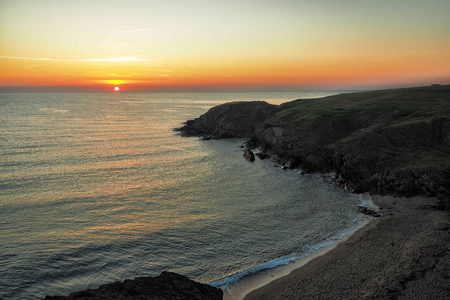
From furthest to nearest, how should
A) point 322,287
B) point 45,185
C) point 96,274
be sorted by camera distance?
point 45,185 < point 96,274 < point 322,287

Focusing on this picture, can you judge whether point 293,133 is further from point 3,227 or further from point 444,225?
point 3,227

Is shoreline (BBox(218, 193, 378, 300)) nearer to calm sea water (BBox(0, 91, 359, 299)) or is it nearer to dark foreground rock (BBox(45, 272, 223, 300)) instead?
calm sea water (BBox(0, 91, 359, 299))

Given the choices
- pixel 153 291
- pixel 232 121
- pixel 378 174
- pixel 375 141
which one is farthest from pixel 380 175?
pixel 232 121

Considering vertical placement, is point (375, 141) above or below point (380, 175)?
above

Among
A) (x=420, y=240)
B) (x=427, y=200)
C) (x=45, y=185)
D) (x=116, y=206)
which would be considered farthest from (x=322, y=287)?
(x=45, y=185)

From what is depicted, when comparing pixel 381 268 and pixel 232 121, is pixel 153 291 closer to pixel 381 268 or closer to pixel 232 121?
pixel 381 268
